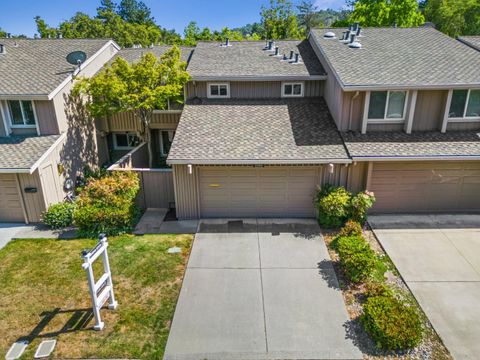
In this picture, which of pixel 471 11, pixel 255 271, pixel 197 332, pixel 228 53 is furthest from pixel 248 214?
pixel 471 11

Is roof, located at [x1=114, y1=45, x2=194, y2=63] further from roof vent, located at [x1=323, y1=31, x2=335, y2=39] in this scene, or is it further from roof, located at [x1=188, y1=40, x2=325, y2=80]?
roof vent, located at [x1=323, y1=31, x2=335, y2=39]

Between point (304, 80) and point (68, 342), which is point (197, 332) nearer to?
point (68, 342)

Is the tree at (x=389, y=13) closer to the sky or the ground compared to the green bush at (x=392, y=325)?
closer to the sky

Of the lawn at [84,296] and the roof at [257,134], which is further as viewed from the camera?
the roof at [257,134]

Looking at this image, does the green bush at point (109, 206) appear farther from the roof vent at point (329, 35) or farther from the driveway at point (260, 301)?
the roof vent at point (329, 35)

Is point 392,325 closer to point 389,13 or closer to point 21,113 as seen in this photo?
point 21,113

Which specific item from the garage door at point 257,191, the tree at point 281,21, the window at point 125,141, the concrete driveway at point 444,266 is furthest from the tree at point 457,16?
the window at point 125,141

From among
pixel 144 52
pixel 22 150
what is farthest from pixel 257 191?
pixel 144 52

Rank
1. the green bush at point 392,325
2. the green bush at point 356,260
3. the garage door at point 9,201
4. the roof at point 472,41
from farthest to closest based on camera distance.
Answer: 1. the roof at point 472,41
2. the garage door at point 9,201
3. the green bush at point 356,260
4. the green bush at point 392,325
